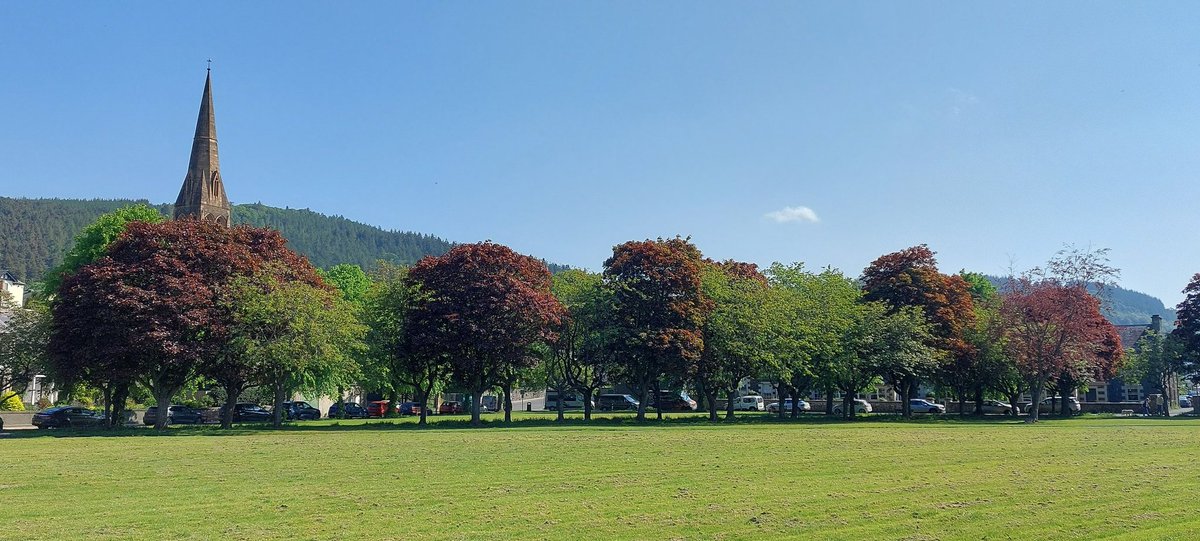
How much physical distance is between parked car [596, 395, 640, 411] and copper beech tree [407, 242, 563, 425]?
120ft

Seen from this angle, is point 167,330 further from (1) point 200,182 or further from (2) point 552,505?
(1) point 200,182

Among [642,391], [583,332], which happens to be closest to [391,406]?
[583,332]

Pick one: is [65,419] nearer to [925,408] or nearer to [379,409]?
[379,409]

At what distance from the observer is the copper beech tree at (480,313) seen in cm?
4962

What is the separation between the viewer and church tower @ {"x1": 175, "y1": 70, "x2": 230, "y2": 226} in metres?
106

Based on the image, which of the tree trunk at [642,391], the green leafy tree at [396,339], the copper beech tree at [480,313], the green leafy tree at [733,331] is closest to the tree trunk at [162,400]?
the green leafy tree at [396,339]

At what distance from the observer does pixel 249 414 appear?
6347 cm

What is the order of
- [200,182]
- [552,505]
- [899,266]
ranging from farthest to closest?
[200,182] < [899,266] < [552,505]

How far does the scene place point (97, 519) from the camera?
48.7 ft

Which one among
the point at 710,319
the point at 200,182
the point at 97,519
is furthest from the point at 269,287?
the point at 200,182

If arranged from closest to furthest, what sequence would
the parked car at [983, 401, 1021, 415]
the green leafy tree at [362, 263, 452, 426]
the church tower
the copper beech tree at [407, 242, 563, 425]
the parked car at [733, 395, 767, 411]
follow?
1. the copper beech tree at [407, 242, 563, 425]
2. the green leafy tree at [362, 263, 452, 426]
3. the parked car at [983, 401, 1021, 415]
4. the parked car at [733, 395, 767, 411]
5. the church tower

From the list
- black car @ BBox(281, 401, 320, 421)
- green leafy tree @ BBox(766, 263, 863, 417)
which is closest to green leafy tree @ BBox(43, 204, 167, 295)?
black car @ BBox(281, 401, 320, 421)

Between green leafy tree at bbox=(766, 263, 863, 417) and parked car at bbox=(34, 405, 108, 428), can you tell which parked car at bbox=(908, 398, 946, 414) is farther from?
parked car at bbox=(34, 405, 108, 428)

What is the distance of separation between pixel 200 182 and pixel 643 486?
10108cm
